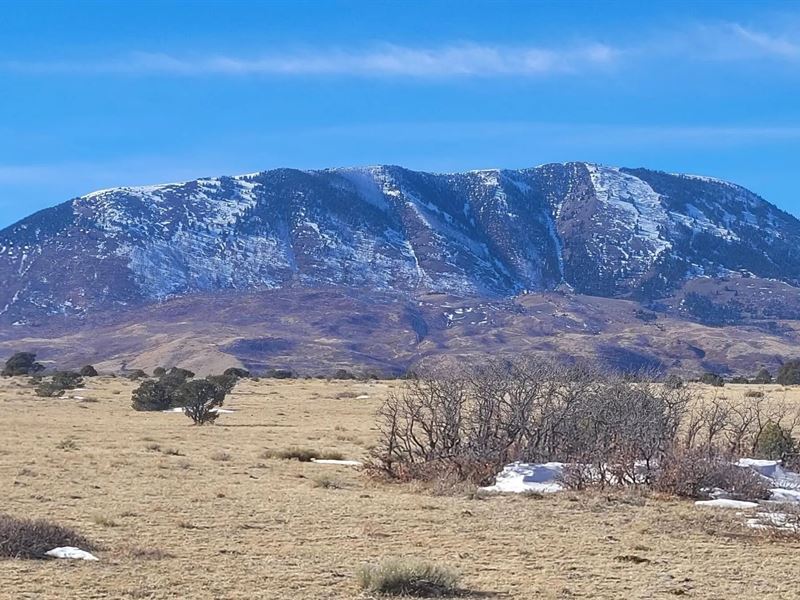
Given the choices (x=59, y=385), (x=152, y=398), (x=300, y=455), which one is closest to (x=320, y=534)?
(x=300, y=455)

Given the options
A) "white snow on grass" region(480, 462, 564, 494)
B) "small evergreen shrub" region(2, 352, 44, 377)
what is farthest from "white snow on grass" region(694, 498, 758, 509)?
"small evergreen shrub" region(2, 352, 44, 377)

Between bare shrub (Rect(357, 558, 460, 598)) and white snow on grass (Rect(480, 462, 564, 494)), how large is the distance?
821 cm

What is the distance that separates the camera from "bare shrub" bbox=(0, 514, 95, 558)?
12.7 meters

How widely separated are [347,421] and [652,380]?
18479 mm

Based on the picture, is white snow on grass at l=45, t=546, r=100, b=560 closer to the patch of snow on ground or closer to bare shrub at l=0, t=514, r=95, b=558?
bare shrub at l=0, t=514, r=95, b=558

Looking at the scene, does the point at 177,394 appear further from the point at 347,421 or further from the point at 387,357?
the point at 387,357

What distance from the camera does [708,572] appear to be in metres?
12.9

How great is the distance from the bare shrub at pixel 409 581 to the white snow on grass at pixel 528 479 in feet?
26.9

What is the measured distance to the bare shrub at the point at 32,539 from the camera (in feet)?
41.6

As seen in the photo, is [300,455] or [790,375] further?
[790,375]

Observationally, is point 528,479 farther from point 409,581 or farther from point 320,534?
point 409,581

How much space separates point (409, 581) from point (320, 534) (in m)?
4.22

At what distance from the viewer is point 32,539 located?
1292 cm

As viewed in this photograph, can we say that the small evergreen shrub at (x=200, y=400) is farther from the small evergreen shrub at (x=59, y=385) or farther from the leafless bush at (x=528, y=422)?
the leafless bush at (x=528, y=422)
